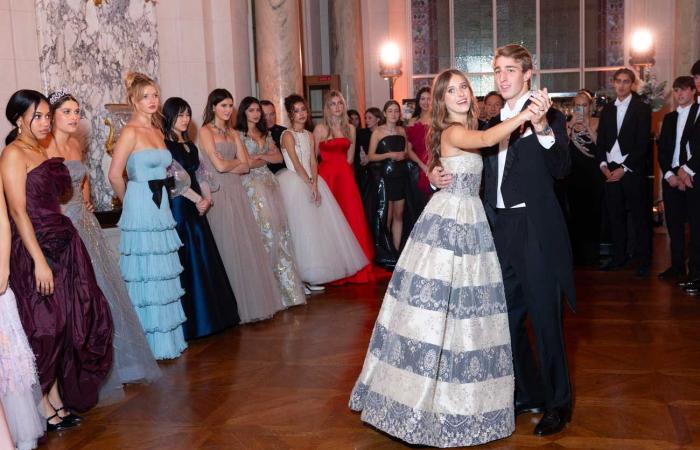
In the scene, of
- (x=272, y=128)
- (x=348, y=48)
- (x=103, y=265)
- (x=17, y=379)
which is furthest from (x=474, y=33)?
(x=17, y=379)

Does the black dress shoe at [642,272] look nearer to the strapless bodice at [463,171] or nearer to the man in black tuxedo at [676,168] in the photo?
the man in black tuxedo at [676,168]

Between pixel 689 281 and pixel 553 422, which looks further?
pixel 689 281

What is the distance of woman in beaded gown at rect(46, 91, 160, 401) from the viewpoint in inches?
173

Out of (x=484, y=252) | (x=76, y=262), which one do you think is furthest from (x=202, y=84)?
(x=484, y=252)

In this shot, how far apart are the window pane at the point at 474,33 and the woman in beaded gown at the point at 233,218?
9.05 metres

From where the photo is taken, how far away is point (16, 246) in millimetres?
3861

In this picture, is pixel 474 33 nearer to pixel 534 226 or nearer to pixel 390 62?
pixel 390 62

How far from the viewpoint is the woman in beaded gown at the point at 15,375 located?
3422 mm

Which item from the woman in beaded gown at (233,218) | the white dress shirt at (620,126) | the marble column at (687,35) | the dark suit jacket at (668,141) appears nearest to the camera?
the woman in beaded gown at (233,218)

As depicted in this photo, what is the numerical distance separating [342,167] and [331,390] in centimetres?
391

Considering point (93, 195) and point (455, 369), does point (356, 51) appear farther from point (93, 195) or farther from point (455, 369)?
point (455, 369)

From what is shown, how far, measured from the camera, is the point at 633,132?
7.40m

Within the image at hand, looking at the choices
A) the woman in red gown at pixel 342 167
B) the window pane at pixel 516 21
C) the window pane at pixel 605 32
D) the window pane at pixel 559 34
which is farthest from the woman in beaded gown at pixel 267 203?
the window pane at pixel 605 32

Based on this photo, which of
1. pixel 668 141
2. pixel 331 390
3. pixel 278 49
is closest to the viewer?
pixel 331 390
